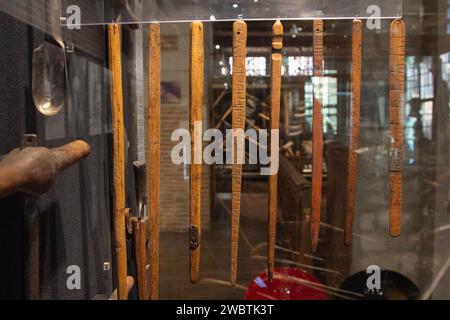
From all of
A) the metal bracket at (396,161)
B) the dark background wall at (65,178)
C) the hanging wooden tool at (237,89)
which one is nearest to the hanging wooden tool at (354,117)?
the metal bracket at (396,161)

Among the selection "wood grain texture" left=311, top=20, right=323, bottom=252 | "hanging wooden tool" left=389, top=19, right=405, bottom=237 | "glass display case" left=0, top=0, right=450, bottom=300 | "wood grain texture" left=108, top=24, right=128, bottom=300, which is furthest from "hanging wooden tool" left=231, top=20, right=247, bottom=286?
"hanging wooden tool" left=389, top=19, right=405, bottom=237

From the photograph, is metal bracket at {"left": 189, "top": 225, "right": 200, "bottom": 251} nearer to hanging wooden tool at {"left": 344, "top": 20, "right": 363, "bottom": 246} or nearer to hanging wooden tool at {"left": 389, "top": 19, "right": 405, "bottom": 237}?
hanging wooden tool at {"left": 344, "top": 20, "right": 363, "bottom": 246}

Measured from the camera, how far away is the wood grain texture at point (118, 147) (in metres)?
2.00

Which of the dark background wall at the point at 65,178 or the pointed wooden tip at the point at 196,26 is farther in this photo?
the pointed wooden tip at the point at 196,26

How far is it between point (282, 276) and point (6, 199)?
4.85 ft

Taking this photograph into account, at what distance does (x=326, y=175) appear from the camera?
111 inches

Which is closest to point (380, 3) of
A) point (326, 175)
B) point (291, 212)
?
point (326, 175)

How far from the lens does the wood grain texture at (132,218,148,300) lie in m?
2.16

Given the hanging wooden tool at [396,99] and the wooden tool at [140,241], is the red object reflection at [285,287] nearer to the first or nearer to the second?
the wooden tool at [140,241]

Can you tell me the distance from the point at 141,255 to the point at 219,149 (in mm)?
462

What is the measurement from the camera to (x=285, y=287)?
2766 millimetres

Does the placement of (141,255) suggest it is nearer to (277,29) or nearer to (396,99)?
(277,29)

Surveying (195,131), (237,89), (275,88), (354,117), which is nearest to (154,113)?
(195,131)
